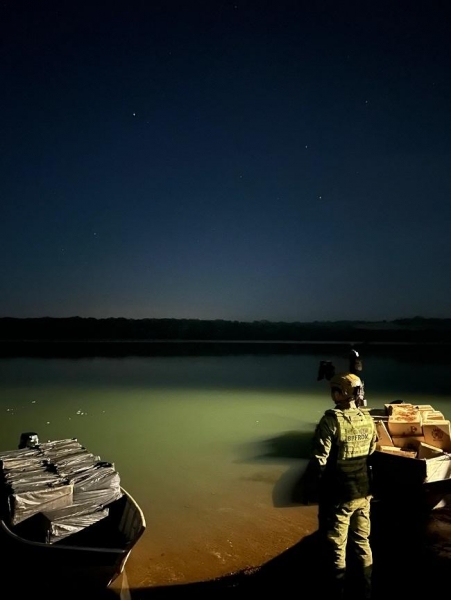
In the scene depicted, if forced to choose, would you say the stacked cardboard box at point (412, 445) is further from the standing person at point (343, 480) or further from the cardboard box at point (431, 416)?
the standing person at point (343, 480)

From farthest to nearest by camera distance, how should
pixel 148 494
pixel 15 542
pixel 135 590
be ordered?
pixel 148 494 → pixel 135 590 → pixel 15 542

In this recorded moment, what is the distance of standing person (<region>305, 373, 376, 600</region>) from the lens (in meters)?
3.86

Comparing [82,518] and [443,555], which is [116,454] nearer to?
[82,518]

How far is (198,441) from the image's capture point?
39.4 feet

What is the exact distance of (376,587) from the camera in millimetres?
4160

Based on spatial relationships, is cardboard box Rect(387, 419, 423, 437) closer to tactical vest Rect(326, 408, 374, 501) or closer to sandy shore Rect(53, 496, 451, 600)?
sandy shore Rect(53, 496, 451, 600)

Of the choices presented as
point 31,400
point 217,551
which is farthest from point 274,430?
point 31,400

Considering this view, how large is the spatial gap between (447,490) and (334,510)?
2563 millimetres

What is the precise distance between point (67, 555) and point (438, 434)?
207 inches

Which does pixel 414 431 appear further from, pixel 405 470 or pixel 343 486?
pixel 343 486

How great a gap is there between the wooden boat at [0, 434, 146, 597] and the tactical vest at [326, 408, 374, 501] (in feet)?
6.29

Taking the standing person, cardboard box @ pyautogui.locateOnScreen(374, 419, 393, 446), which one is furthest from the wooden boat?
cardboard box @ pyautogui.locateOnScreen(374, 419, 393, 446)

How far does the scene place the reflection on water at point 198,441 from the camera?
6.07 metres

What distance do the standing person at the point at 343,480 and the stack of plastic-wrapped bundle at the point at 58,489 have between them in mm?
2495
